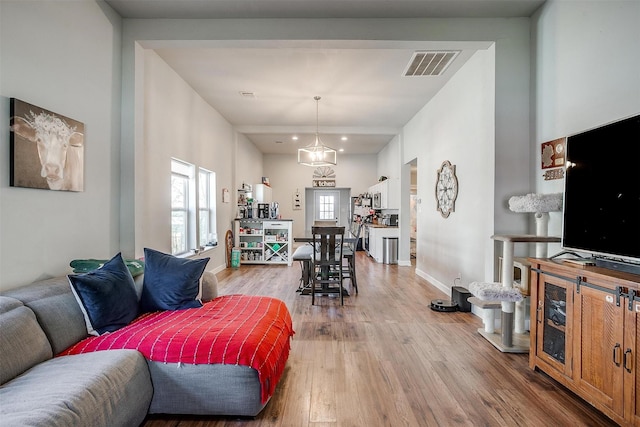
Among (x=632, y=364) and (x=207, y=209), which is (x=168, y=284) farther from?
(x=207, y=209)

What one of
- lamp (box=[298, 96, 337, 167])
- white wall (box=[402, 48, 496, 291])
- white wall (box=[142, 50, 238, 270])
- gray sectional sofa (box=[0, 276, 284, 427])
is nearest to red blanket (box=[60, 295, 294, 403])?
gray sectional sofa (box=[0, 276, 284, 427])

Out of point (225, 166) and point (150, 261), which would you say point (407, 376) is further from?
point (225, 166)

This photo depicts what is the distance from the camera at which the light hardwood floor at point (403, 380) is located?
1828 mm

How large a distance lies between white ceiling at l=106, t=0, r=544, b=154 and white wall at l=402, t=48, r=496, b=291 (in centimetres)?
27

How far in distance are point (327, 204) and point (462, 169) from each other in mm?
6602

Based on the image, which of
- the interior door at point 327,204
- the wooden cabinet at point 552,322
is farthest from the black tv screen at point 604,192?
the interior door at point 327,204

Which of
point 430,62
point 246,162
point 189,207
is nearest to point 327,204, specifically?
point 246,162

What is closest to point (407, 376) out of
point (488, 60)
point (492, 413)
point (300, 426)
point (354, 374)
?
point (354, 374)

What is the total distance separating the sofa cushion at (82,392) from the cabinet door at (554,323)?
2.58 m

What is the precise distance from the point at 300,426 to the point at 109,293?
1465 millimetres

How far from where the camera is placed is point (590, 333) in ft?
5.99

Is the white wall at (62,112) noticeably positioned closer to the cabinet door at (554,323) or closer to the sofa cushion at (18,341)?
the sofa cushion at (18,341)

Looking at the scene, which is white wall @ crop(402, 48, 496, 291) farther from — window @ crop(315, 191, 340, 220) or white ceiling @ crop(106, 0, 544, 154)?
window @ crop(315, 191, 340, 220)

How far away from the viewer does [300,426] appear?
5.78 ft
